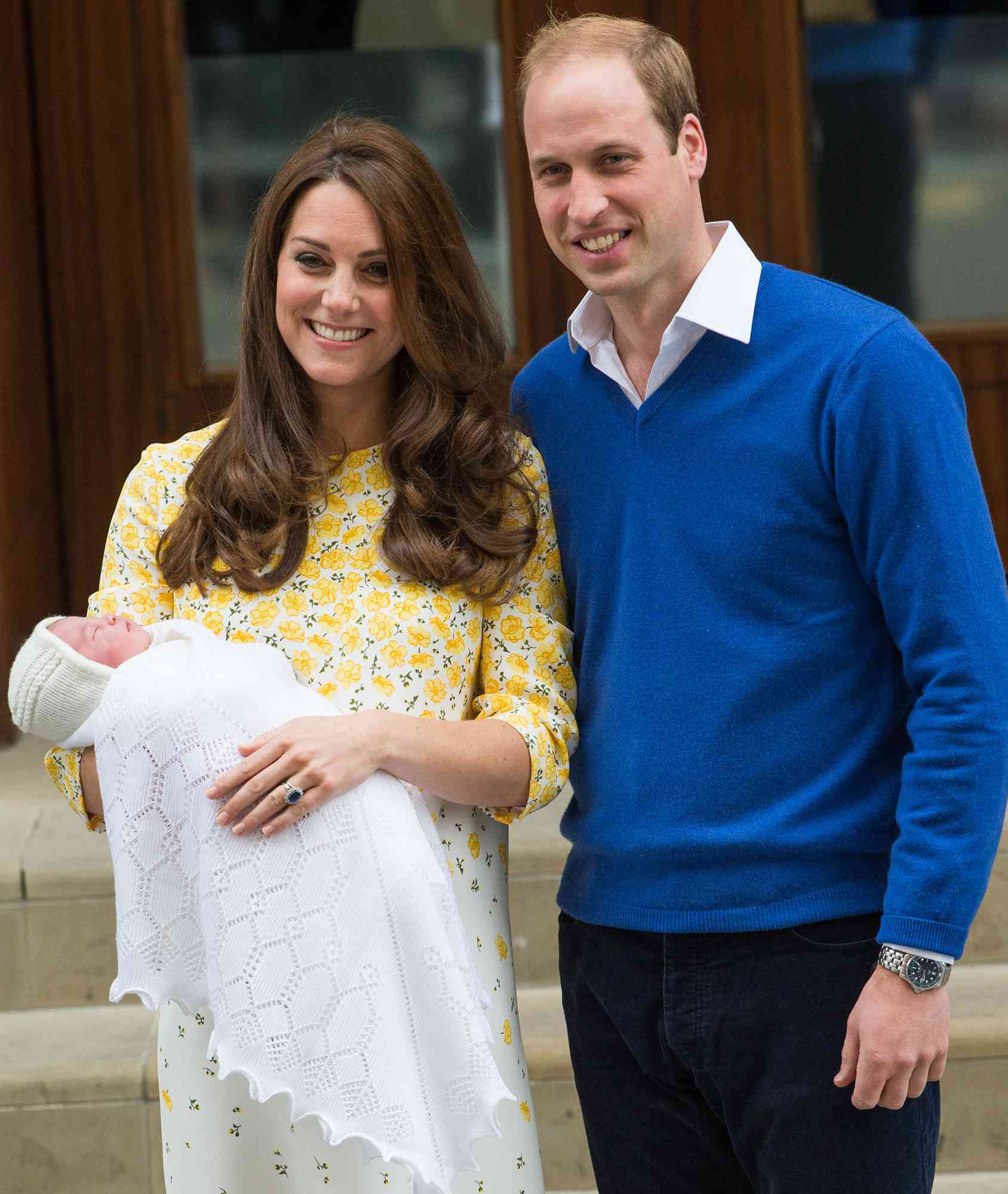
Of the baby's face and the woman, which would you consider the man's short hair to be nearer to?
the woman

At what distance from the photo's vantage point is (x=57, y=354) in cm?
431

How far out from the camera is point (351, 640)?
Result: 2082 millimetres

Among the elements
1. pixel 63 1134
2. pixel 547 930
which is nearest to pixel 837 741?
pixel 547 930

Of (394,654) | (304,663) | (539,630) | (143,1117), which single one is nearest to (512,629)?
(539,630)

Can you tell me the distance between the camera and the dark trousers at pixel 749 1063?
188 centimetres

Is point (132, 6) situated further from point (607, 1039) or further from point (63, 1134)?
point (607, 1039)

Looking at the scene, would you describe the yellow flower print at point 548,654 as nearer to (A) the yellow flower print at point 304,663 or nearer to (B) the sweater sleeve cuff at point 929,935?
(A) the yellow flower print at point 304,663

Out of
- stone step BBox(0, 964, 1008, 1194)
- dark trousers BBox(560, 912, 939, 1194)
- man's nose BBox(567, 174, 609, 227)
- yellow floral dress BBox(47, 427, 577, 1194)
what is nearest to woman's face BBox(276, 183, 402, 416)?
yellow floral dress BBox(47, 427, 577, 1194)

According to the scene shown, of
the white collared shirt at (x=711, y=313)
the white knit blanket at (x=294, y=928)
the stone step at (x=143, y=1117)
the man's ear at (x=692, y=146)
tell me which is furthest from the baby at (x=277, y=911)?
the stone step at (x=143, y=1117)

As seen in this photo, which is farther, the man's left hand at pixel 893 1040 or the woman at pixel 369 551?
the woman at pixel 369 551

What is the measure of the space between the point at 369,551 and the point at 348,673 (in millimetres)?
184

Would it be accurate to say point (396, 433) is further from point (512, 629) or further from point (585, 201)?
point (585, 201)

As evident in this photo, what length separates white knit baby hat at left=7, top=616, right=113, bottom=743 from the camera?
6.42 feet

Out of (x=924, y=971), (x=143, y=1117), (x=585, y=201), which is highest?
(x=585, y=201)
